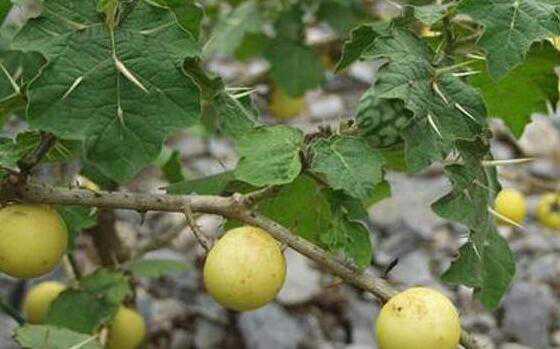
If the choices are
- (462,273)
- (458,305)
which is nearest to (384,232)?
(458,305)

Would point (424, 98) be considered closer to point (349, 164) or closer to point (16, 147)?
point (349, 164)

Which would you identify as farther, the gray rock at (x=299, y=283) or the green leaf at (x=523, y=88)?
the gray rock at (x=299, y=283)

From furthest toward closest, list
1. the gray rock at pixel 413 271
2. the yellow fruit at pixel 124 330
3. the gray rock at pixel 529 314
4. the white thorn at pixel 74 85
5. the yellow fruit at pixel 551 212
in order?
the gray rock at pixel 413 271
the gray rock at pixel 529 314
the yellow fruit at pixel 551 212
the yellow fruit at pixel 124 330
the white thorn at pixel 74 85

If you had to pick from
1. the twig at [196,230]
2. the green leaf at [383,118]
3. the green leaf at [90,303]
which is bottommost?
the green leaf at [90,303]

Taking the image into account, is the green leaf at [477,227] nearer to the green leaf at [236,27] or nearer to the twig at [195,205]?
the twig at [195,205]

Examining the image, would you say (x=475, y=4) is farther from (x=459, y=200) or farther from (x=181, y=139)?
(x=181, y=139)

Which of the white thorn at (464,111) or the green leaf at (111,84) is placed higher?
the green leaf at (111,84)

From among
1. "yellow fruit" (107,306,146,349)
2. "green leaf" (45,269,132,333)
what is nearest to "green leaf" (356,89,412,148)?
"green leaf" (45,269,132,333)

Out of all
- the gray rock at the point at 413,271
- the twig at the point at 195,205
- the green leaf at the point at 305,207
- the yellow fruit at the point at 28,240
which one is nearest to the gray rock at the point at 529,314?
the gray rock at the point at 413,271

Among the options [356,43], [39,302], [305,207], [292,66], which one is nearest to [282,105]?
[292,66]
